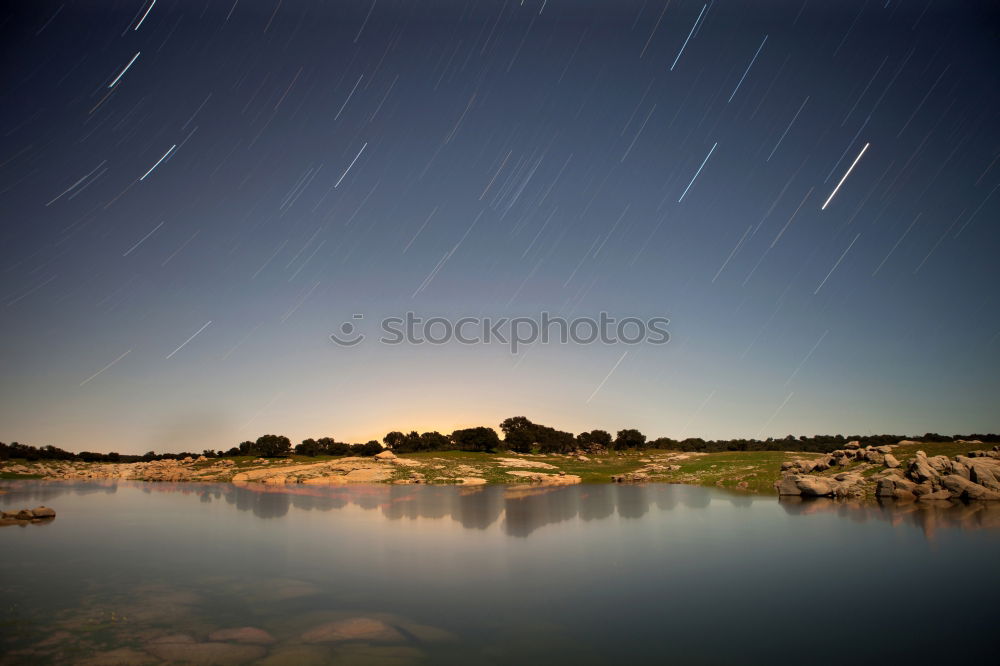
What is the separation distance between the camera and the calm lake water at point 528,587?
12.1 metres

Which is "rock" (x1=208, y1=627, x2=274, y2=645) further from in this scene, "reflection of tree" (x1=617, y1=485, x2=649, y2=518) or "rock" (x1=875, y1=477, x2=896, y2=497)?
"rock" (x1=875, y1=477, x2=896, y2=497)

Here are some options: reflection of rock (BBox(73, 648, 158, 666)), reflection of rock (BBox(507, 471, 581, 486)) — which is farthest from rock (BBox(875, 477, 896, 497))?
reflection of rock (BBox(73, 648, 158, 666))

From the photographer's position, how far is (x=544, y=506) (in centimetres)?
4169

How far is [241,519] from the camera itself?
3525 centimetres

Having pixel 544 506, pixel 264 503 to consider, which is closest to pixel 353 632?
pixel 544 506

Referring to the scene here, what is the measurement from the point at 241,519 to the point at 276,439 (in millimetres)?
92745

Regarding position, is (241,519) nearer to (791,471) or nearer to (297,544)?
(297,544)

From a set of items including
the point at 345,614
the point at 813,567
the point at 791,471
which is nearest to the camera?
the point at 345,614

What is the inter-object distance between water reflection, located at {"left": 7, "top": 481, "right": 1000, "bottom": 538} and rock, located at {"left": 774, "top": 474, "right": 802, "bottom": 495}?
279 centimetres

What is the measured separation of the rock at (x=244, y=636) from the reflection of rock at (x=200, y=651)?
34 cm

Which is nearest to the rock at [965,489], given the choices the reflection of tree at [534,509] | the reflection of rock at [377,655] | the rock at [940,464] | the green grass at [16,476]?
the rock at [940,464]

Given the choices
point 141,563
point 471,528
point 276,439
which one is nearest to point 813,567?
point 471,528

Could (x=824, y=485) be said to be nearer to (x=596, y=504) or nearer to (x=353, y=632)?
(x=596, y=504)

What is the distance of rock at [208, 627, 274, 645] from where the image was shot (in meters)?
12.4
